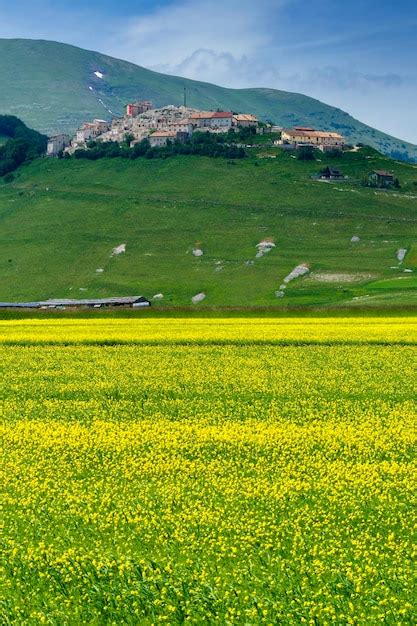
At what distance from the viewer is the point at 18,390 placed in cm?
3077

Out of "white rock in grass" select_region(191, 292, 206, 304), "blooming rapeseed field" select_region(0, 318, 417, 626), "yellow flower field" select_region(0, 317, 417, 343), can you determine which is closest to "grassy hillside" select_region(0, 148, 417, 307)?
A: "white rock in grass" select_region(191, 292, 206, 304)

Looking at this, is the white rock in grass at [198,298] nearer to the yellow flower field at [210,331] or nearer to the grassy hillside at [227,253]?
the grassy hillside at [227,253]

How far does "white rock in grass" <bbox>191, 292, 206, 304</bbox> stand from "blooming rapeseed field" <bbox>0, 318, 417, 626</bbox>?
341 ft

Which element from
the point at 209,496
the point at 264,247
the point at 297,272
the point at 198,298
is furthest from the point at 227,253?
the point at 209,496

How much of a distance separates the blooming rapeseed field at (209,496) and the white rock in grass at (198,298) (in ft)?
341

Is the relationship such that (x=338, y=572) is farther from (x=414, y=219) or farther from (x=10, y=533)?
(x=414, y=219)

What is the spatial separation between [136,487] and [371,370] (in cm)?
1905

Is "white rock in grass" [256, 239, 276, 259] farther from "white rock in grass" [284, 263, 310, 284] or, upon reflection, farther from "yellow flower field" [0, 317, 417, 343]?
"yellow flower field" [0, 317, 417, 343]

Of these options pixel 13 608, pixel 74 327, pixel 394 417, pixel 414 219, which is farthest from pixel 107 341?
pixel 414 219

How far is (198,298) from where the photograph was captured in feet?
463

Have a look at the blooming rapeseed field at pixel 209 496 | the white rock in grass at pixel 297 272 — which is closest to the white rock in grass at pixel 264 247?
the white rock in grass at pixel 297 272

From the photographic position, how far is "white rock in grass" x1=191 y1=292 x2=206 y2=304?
139038 mm

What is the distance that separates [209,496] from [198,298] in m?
124

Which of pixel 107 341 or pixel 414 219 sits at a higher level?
pixel 414 219
